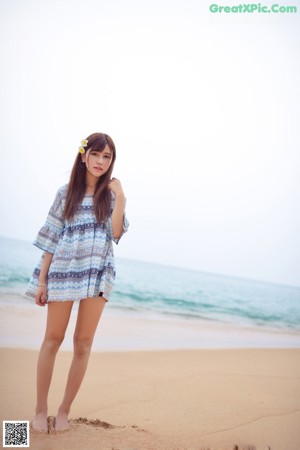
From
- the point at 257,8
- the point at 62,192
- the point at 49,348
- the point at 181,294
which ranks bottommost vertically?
the point at 181,294

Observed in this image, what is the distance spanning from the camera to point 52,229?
6.29 ft

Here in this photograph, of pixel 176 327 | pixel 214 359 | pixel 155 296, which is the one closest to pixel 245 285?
pixel 155 296

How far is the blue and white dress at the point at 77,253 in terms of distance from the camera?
1.85m

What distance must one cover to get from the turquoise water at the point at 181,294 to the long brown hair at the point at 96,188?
11.2 ft

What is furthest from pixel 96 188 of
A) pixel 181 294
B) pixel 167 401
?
pixel 181 294

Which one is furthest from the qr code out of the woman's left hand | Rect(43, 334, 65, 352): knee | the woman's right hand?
the woman's left hand

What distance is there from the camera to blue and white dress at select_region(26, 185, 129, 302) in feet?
6.07

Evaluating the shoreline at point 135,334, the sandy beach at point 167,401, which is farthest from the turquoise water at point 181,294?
the sandy beach at point 167,401

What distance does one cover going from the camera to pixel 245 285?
1042 centimetres

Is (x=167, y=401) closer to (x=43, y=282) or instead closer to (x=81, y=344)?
(x=81, y=344)

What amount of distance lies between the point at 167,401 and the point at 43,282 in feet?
3.16

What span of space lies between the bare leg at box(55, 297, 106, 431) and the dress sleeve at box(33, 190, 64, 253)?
25cm

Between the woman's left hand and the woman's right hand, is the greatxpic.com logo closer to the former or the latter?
the woman's left hand

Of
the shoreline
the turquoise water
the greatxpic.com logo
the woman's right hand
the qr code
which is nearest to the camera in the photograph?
the qr code
